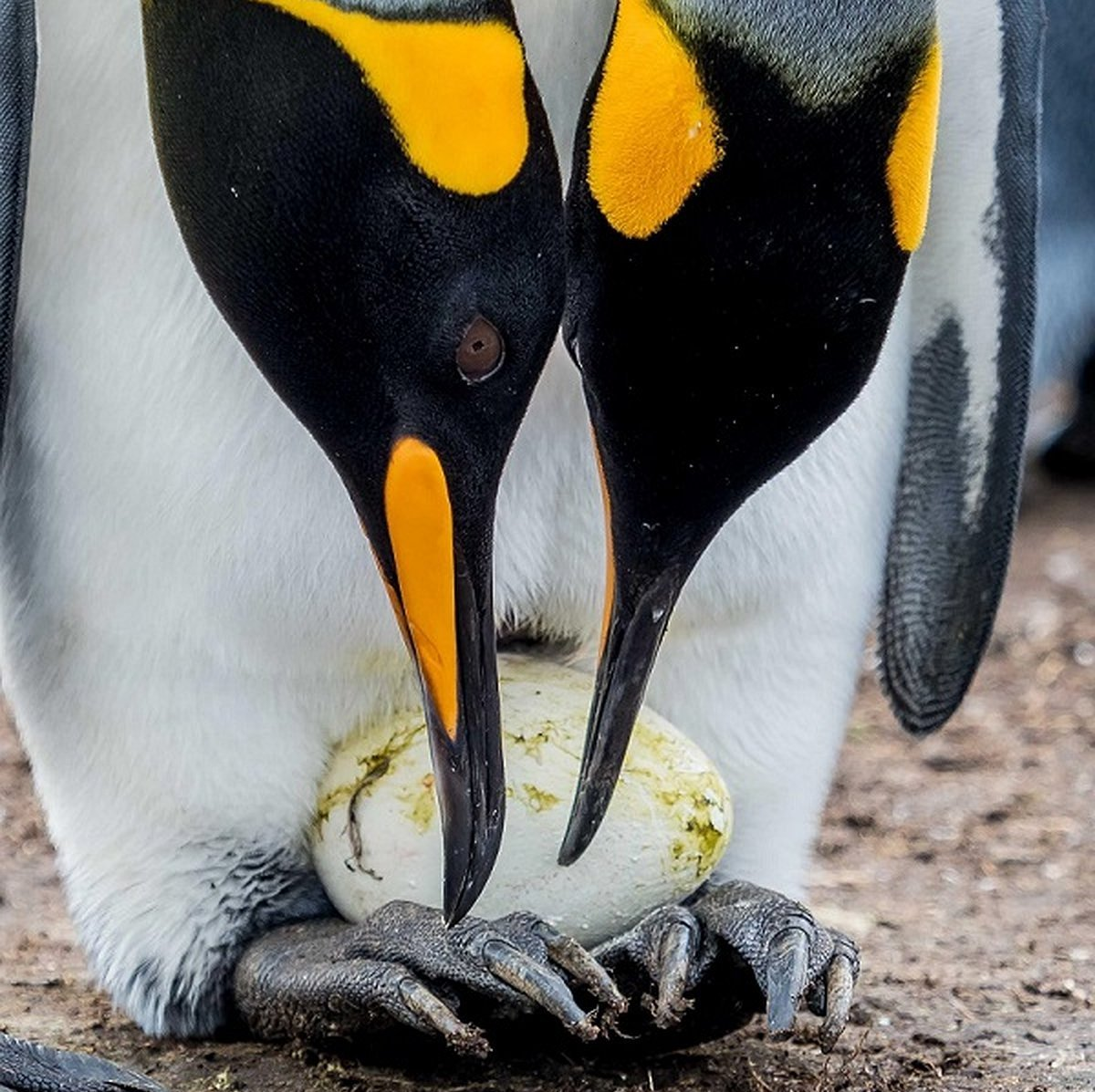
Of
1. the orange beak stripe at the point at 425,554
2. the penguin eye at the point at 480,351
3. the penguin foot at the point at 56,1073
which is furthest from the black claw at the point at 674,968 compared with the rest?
the penguin eye at the point at 480,351

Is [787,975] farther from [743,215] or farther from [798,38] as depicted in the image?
[798,38]

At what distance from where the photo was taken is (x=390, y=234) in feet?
7.47

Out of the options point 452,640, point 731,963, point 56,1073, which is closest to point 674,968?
point 731,963

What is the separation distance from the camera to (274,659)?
2.82 metres

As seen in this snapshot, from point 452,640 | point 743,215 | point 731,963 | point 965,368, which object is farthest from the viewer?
point 965,368

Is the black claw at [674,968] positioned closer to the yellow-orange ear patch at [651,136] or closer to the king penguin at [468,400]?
the king penguin at [468,400]

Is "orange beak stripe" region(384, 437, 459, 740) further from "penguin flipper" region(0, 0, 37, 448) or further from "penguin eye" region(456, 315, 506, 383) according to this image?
"penguin flipper" region(0, 0, 37, 448)

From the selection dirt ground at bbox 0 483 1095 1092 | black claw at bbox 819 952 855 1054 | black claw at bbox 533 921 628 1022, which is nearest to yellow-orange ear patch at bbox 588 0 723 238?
black claw at bbox 533 921 628 1022

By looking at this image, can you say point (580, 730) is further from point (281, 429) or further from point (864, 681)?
point (864, 681)

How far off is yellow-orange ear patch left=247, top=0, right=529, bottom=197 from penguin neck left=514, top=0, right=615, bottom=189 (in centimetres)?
25

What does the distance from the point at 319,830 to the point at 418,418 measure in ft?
2.38

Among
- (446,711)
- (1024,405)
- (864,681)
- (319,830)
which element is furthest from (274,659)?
(864,681)

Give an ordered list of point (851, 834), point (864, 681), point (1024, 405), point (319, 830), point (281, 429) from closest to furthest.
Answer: point (281, 429) < point (319, 830) < point (1024, 405) < point (851, 834) < point (864, 681)

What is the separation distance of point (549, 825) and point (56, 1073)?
0.59 metres
